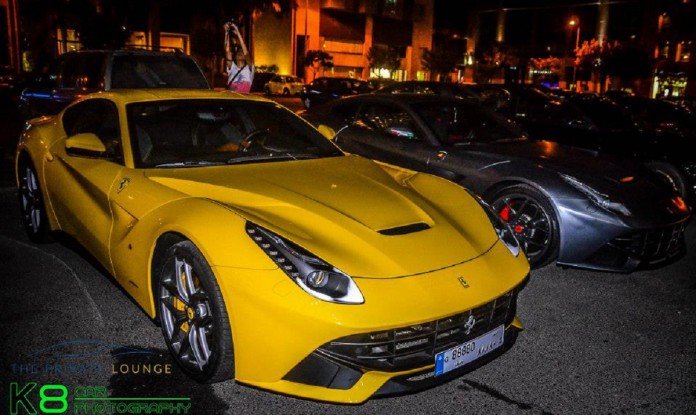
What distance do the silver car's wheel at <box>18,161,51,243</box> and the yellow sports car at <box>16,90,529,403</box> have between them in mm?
698

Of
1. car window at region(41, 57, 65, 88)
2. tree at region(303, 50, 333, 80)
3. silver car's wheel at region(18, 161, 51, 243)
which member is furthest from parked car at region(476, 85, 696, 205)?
tree at region(303, 50, 333, 80)

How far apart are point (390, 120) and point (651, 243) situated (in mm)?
2830

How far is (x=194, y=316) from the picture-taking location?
9.36 ft

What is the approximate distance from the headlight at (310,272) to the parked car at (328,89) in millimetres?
21239

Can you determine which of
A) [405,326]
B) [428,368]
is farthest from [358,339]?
[428,368]

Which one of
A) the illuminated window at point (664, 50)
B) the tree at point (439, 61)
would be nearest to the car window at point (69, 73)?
the tree at point (439, 61)

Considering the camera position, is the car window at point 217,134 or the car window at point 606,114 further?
the car window at point 606,114

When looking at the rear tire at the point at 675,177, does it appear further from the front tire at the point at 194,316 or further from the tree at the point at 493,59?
the tree at the point at 493,59

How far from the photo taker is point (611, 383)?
125 inches

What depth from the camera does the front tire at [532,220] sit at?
471 centimetres

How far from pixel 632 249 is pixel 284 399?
121 inches

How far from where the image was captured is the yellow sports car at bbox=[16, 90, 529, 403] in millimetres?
2502

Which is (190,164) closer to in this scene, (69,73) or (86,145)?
(86,145)

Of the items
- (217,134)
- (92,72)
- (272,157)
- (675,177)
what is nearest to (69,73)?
(92,72)
